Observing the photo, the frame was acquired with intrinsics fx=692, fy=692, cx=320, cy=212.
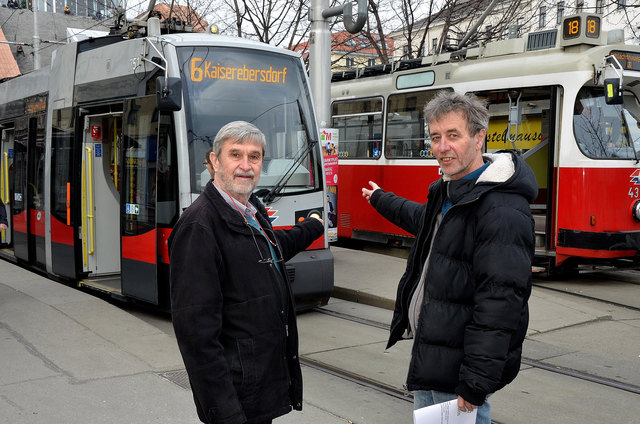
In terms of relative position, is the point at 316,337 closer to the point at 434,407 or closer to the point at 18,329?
the point at 18,329

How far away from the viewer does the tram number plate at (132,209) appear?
23.6ft

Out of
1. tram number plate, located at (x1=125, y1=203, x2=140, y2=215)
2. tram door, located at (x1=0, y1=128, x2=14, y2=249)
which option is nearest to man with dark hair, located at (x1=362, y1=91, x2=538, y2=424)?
tram number plate, located at (x1=125, y1=203, x2=140, y2=215)

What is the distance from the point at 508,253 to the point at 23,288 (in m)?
6.76

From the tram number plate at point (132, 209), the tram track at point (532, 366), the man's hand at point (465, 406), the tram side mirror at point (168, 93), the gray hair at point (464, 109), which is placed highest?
the tram side mirror at point (168, 93)

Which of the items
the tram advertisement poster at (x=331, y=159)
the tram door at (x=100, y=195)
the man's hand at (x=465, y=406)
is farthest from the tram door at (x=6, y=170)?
the man's hand at (x=465, y=406)

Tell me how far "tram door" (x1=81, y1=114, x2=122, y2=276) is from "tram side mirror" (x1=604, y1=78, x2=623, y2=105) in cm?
617

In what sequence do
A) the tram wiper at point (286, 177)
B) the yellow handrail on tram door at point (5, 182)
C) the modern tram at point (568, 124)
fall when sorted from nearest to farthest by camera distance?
the tram wiper at point (286, 177) < the modern tram at point (568, 124) < the yellow handrail on tram door at point (5, 182)

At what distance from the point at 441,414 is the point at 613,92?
7.43 m

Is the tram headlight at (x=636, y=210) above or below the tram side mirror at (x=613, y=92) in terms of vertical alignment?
below

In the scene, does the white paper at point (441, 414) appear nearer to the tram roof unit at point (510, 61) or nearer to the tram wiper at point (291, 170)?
the tram wiper at point (291, 170)

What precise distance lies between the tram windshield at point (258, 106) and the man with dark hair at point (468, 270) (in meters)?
4.19

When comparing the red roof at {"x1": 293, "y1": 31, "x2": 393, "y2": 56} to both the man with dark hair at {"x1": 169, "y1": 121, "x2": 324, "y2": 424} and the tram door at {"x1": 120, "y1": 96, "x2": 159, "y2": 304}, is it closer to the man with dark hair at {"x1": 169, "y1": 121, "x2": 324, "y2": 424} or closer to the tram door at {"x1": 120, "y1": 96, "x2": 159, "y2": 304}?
the tram door at {"x1": 120, "y1": 96, "x2": 159, "y2": 304}

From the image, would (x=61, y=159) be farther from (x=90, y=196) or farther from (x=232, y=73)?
(x=232, y=73)

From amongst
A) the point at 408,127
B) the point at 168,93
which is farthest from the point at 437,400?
the point at 408,127
